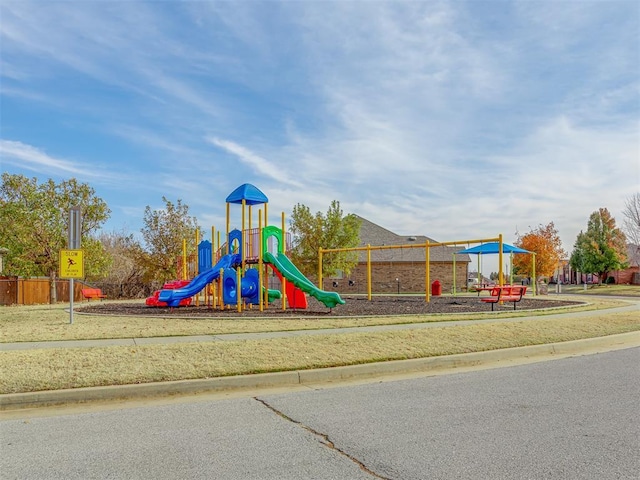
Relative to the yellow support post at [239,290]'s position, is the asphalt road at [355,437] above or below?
below

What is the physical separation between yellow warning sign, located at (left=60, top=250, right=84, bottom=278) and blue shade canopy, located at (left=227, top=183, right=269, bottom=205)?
599cm

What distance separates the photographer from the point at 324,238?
118ft

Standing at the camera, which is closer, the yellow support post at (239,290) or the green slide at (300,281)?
the green slide at (300,281)

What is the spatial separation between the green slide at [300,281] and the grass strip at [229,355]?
5.51 meters

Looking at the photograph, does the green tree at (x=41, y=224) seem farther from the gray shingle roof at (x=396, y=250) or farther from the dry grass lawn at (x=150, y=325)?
the gray shingle roof at (x=396, y=250)

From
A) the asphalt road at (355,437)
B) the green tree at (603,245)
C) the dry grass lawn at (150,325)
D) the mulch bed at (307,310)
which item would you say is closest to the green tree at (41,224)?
the mulch bed at (307,310)

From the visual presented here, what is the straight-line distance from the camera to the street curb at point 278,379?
710 centimetres

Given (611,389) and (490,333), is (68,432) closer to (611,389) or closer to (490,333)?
(611,389)

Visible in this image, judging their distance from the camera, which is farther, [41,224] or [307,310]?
[41,224]

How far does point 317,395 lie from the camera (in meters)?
7.46

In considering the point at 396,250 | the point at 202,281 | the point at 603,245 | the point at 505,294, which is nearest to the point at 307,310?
the point at 202,281

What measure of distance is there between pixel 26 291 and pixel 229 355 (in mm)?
23778

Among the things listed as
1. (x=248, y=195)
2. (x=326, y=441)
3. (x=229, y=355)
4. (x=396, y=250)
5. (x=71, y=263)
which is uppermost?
(x=248, y=195)

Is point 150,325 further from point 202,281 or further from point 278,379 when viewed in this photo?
point 278,379
